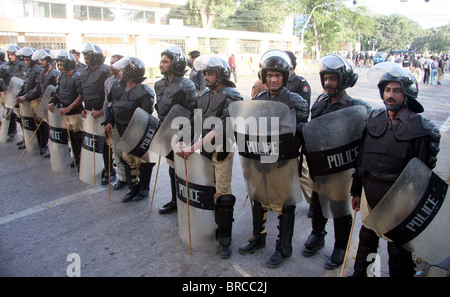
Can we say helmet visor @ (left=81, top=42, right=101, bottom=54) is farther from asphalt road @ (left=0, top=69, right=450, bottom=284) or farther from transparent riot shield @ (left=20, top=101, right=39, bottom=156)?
transparent riot shield @ (left=20, top=101, right=39, bottom=156)

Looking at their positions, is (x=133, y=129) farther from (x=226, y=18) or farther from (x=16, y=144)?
(x=226, y=18)

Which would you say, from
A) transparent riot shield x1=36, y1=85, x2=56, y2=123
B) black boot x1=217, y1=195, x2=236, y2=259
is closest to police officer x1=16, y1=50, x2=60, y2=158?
transparent riot shield x1=36, y1=85, x2=56, y2=123

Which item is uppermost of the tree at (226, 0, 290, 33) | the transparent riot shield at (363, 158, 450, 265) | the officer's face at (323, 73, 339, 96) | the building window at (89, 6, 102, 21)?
the tree at (226, 0, 290, 33)

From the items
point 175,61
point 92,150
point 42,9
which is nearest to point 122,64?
point 175,61

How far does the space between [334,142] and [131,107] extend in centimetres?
281

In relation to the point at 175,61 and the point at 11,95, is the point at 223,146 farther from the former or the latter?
the point at 11,95

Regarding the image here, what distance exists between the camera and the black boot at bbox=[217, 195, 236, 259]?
134 inches

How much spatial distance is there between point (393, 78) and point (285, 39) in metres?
38.7

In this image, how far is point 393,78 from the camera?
252cm

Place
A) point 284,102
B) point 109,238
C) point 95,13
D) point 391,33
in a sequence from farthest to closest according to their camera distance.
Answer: point 391,33 → point 95,13 → point 109,238 → point 284,102

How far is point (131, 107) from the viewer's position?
466cm

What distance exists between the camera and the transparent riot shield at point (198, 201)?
3.35 m

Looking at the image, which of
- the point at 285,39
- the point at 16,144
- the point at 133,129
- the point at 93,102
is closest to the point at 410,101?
the point at 133,129

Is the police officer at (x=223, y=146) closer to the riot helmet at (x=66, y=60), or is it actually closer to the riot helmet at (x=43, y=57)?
the riot helmet at (x=66, y=60)
